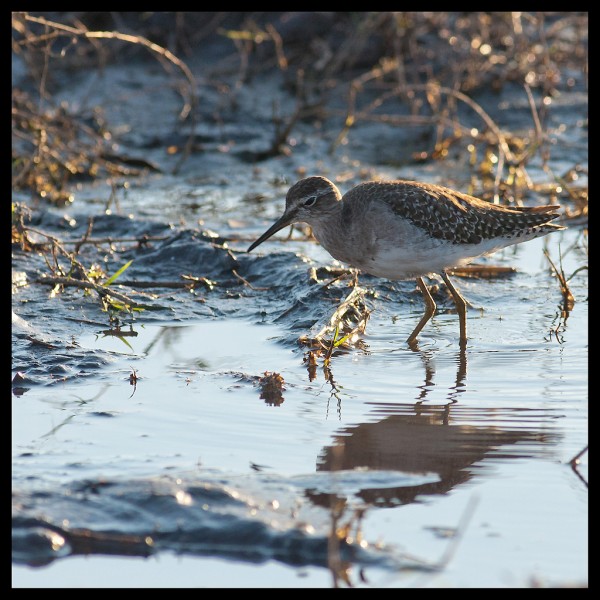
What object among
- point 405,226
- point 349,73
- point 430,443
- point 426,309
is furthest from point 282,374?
point 349,73

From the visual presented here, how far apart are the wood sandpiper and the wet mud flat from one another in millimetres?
361

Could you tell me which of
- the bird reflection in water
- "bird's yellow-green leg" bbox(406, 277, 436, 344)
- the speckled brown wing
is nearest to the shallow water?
the bird reflection in water

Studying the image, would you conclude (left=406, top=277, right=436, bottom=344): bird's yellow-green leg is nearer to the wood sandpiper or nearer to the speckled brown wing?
the wood sandpiper

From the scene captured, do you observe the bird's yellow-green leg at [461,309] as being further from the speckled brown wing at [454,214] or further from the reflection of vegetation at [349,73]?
the reflection of vegetation at [349,73]

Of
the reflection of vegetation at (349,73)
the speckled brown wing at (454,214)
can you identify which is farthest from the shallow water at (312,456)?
the reflection of vegetation at (349,73)

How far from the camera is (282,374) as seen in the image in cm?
589

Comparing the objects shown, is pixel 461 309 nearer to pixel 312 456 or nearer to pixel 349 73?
pixel 312 456

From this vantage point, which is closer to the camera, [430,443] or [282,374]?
[430,443]

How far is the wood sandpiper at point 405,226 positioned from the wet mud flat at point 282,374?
0.36 metres

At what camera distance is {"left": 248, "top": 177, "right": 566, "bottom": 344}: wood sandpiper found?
6.59 meters

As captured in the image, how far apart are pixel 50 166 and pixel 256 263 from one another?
2.87 metres

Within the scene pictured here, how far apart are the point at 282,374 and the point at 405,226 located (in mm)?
1416
